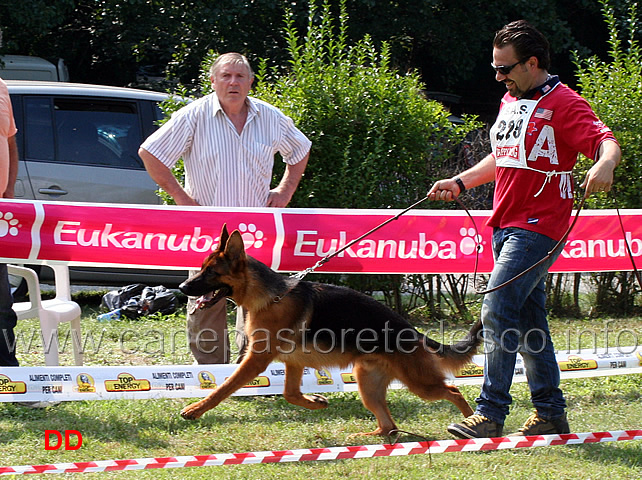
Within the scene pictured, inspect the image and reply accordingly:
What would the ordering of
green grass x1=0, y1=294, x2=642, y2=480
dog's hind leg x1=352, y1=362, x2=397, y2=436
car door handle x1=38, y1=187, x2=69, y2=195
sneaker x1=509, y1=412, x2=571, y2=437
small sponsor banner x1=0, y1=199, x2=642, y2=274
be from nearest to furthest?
1. green grass x1=0, y1=294, x2=642, y2=480
2. sneaker x1=509, y1=412, x2=571, y2=437
3. dog's hind leg x1=352, y1=362, x2=397, y2=436
4. small sponsor banner x1=0, y1=199, x2=642, y2=274
5. car door handle x1=38, y1=187, x2=69, y2=195

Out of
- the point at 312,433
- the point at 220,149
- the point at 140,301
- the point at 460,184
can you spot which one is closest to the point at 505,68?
the point at 460,184

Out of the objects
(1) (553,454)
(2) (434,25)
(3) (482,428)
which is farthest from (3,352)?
(2) (434,25)

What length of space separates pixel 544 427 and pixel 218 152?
2.71m

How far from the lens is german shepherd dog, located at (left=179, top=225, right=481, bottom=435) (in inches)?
175

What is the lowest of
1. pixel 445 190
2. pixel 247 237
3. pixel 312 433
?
pixel 312 433

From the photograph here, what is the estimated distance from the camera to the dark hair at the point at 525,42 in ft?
13.4

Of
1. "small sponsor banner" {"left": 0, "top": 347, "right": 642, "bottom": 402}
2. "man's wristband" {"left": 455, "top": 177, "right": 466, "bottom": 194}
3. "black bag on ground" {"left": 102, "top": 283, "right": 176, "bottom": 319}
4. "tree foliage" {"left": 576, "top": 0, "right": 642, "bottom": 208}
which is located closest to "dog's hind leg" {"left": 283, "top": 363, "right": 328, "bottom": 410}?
"small sponsor banner" {"left": 0, "top": 347, "right": 642, "bottom": 402}

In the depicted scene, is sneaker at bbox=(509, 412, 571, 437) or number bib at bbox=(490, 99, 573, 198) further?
sneaker at bbox=(509, 412, 571, 437)

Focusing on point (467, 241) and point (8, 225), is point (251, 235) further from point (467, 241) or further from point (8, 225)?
point (467, 241)

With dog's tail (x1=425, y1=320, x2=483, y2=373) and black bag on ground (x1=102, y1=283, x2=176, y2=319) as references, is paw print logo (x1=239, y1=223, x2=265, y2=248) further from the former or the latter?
black bag on ground (x1=102, y1=283, x2=176, y2=319)

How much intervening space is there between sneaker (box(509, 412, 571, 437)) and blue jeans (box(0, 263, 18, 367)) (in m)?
3.21

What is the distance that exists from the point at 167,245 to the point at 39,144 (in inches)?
133

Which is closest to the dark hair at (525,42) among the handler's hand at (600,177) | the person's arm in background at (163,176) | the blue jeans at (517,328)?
the handler's hand at (600,177)

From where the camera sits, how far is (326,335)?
4.55m
